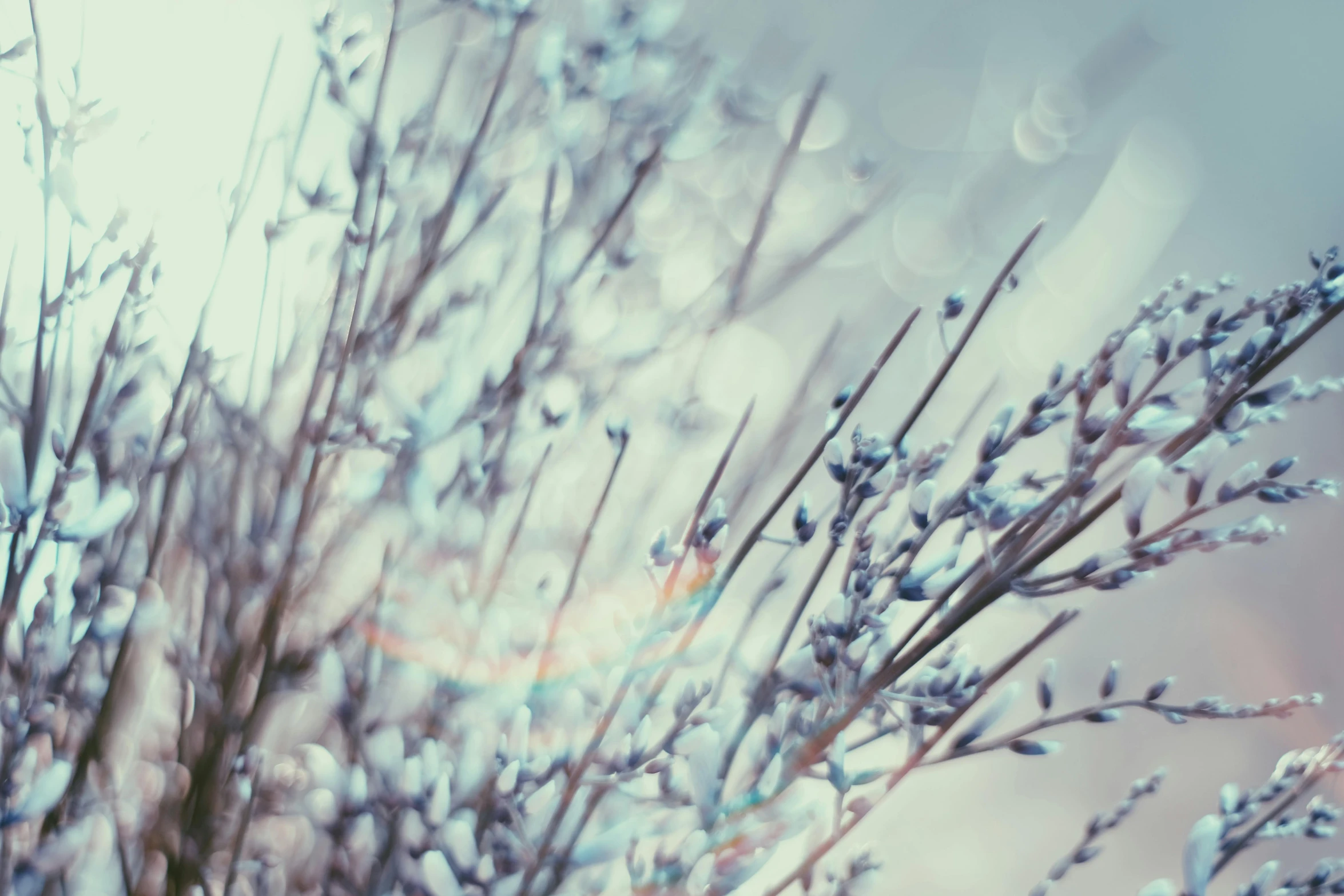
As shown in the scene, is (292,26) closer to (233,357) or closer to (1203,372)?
(233,357)

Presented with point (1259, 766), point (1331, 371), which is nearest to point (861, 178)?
point (1331, 371)

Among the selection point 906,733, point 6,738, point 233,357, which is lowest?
point 906,733

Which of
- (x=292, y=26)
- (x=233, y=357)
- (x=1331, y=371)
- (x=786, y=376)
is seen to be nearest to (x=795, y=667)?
(x=233, y=357)

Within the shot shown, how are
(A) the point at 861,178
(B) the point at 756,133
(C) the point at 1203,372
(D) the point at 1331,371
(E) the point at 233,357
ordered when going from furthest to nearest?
(D) the point at 1331,371 < (B) the point at 756,133 < (A) the point at 861,178 < (E) the point at 233,357 < (C) the point at 1203,372

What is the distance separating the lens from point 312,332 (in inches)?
17.9

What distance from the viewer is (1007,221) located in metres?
0.63

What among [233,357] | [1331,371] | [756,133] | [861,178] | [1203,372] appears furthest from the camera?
[1331,371]

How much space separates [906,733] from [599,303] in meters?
0.27

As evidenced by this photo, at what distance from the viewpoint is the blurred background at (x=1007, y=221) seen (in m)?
→ 0.47

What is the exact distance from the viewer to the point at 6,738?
309 millimetres

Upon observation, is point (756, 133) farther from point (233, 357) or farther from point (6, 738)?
point (6, 738)

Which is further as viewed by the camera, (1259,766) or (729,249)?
(1259,766)

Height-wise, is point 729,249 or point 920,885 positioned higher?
point 729,249

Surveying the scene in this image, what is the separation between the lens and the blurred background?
1.54 feet
